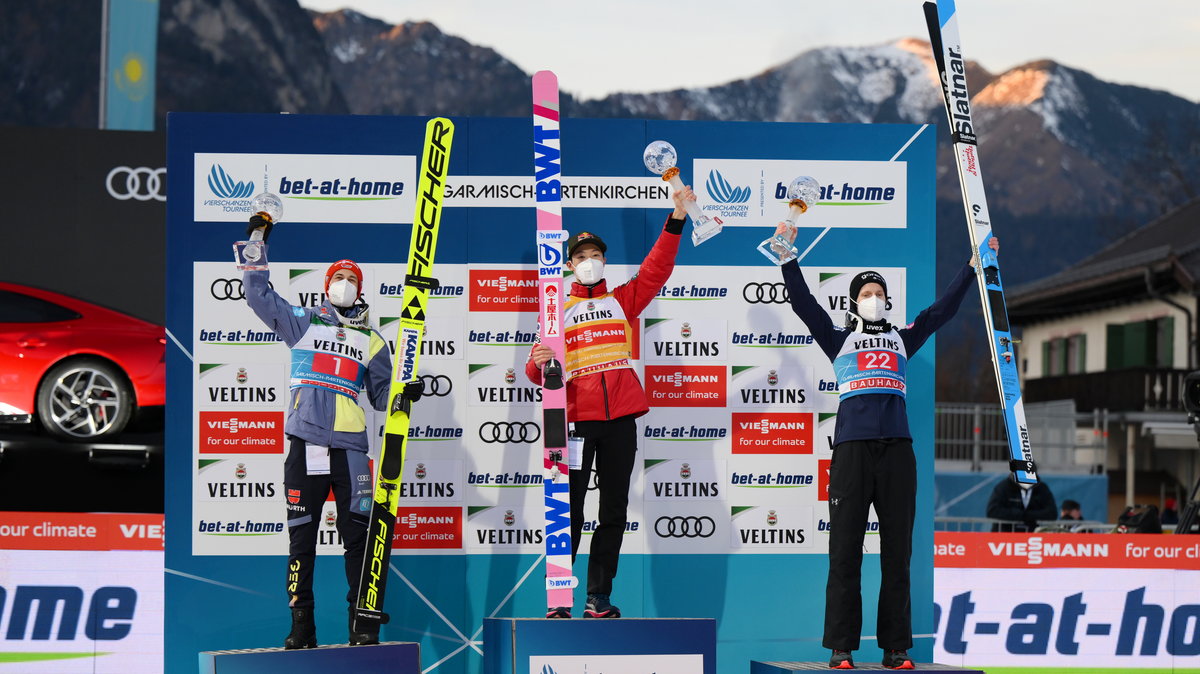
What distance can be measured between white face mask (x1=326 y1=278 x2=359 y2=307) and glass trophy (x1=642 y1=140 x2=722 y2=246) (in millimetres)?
1561

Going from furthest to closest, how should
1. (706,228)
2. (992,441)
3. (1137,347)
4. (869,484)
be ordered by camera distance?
(1137,347)
(992,441)
(706,228)
(869,484)

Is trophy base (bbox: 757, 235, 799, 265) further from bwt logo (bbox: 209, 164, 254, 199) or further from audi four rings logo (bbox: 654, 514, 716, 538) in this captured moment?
bwt logo (bbox: 209, 164, 254, 199)

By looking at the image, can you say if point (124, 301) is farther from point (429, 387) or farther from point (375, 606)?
point (375, 606)

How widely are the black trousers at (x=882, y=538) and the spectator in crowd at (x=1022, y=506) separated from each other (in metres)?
5.33

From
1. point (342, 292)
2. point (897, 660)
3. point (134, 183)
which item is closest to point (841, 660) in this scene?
point (897, 660)

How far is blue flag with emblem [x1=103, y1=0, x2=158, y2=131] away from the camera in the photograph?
12711 millimetres

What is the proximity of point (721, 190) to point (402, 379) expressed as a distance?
2.13m

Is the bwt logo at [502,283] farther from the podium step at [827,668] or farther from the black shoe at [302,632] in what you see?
the podium step at [827,668]

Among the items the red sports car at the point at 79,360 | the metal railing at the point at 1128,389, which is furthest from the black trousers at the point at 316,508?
the metal railing at the point at 1128,389

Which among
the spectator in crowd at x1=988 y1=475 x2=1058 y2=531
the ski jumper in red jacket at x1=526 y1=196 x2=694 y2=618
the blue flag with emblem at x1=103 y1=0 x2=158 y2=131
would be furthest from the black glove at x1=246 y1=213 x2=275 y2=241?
the spectator in crowd at x1=988 y1=475 x2=1058 y2=531

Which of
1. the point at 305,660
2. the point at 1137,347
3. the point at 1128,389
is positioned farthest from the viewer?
the point at 1137,347

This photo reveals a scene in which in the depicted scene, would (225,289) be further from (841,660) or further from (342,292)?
(841,660)

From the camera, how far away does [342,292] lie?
635cm

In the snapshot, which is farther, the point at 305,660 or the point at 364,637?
the point at 364,637
